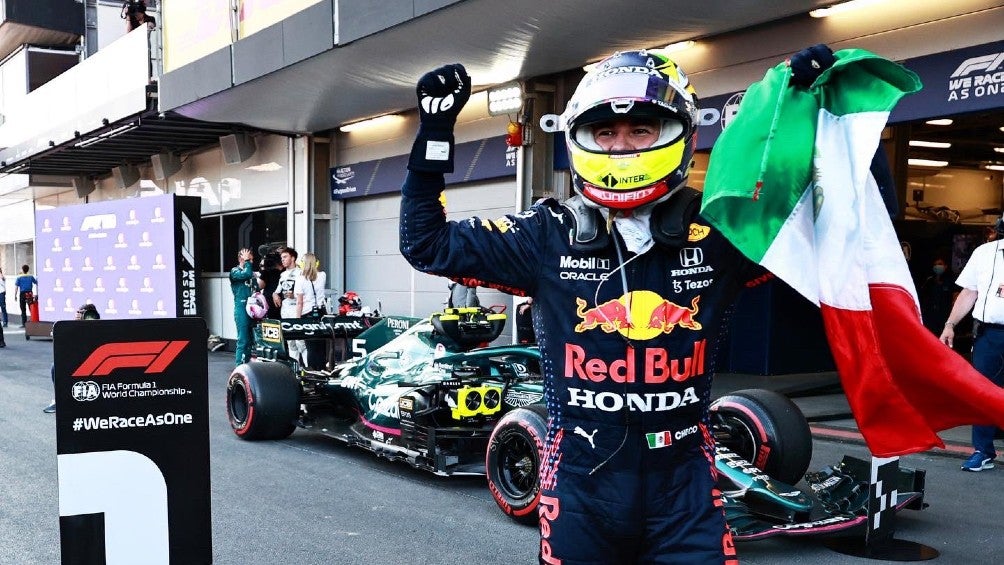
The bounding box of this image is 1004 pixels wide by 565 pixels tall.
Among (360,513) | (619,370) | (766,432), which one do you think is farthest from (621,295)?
(360,513)

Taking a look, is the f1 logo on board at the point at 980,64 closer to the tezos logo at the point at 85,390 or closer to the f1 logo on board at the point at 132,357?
the f1 logo on board at the point at 132,357

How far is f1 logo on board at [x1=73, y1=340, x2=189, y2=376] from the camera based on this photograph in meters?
3.09

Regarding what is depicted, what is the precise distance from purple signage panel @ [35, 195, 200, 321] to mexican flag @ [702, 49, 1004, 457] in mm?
16083

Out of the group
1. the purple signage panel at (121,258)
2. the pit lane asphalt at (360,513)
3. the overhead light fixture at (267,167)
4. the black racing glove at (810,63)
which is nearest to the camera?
→ the black racing glove at (810,63)

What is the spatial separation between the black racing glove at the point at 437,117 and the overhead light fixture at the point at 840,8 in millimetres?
7338

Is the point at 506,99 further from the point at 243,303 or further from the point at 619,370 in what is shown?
the point at 619,370

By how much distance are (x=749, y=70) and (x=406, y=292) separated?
23.5 feet

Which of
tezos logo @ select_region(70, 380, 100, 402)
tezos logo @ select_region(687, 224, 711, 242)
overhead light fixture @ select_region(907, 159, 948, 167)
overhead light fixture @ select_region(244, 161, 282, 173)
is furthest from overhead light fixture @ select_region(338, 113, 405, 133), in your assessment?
tezos logo @ select_region(687, 224, 711, 242)

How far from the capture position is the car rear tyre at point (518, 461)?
17.3ft

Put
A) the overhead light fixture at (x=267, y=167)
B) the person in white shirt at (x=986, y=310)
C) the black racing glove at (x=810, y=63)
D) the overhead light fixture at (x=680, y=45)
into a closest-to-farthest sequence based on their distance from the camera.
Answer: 1. the black racing glove at (x=810, y=63)
2. the person in white shirt at (x=986, y=310)
3. the overhead light fixture at (x=680, y=45)
4. the overhead light fixture at (x=267, y=167)

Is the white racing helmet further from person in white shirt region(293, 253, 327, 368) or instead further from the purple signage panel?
the purple signage panel

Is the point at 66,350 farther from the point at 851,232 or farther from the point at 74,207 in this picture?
the point at 74,207

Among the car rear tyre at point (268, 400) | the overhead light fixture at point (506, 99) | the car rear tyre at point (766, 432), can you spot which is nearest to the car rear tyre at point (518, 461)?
the car rear tyre at point (766, 432)

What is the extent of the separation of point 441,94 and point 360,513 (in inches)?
158
